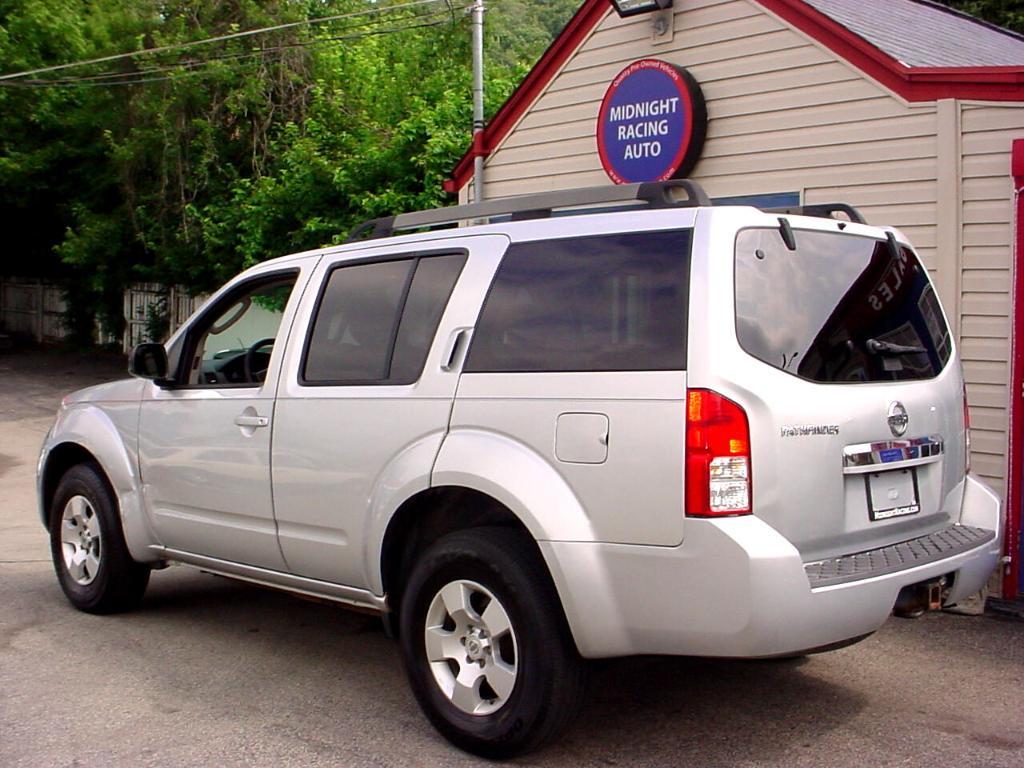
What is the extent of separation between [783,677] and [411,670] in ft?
5.78

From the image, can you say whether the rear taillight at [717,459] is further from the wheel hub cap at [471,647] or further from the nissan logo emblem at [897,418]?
the wheel hub cap at [471,647]

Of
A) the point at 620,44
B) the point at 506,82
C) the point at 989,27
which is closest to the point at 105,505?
the point at 620,44

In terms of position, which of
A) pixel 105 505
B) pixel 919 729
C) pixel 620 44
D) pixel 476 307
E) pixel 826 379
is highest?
pixel 620 44

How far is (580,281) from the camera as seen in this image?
14.0 feet

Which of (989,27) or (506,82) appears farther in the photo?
(506,82)

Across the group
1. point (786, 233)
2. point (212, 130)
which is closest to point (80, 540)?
point (786, 233)

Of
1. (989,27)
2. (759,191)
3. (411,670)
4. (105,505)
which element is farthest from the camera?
(989,27)

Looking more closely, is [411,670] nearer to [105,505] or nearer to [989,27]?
[105,505]

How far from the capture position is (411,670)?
4477 millimetres

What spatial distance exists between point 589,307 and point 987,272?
4.17 metres

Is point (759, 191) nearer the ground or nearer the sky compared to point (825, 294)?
nearer the sky

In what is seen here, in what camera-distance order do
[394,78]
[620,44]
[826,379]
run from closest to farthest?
[826,379], [620,44], [394,78]

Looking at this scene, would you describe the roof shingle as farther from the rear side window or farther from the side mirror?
the side mirror

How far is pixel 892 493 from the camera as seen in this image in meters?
4.18
